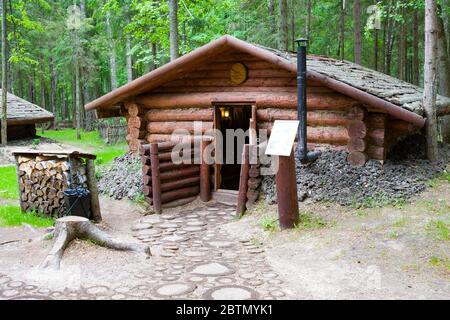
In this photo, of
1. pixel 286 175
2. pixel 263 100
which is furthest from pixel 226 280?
pixel 263 100

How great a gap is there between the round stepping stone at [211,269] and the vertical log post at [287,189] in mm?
1880

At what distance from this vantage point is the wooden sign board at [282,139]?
8008 millimetres

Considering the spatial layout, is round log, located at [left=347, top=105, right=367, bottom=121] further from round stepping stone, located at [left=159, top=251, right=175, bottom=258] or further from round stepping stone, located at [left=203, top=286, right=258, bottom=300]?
round stepping stone, located at [left=203, top=286, right=258, bottom=300]

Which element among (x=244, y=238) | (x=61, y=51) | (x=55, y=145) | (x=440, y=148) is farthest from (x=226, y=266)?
(x=61, y=51)

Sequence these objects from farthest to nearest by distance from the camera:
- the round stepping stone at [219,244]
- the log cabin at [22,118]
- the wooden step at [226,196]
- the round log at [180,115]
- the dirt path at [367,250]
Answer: the log cabin at [22,118] < the round log at [180,115] < the wooden step at [226,196] < the round stepping stone at [219,244] < the dirt path at [367,250]

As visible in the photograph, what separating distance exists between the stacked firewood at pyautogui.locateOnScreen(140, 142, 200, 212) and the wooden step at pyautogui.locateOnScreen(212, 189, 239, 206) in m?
0.53

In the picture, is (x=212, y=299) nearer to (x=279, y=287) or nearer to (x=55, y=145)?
(x=279, y=287)

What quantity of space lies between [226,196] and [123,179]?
9.09 feet

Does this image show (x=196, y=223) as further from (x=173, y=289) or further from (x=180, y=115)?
(x=173, y=289)

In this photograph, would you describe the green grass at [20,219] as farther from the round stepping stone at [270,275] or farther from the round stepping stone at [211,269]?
the round stepping stone at [270,275]

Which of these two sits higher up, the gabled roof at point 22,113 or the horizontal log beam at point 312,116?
the gabled roof at point 22,113

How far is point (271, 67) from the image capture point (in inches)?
423

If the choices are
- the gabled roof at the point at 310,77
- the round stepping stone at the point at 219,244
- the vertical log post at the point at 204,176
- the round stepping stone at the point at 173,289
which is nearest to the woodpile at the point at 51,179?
the round stepping stone at the point at 219,244

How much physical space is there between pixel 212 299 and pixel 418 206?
4.68 metres
